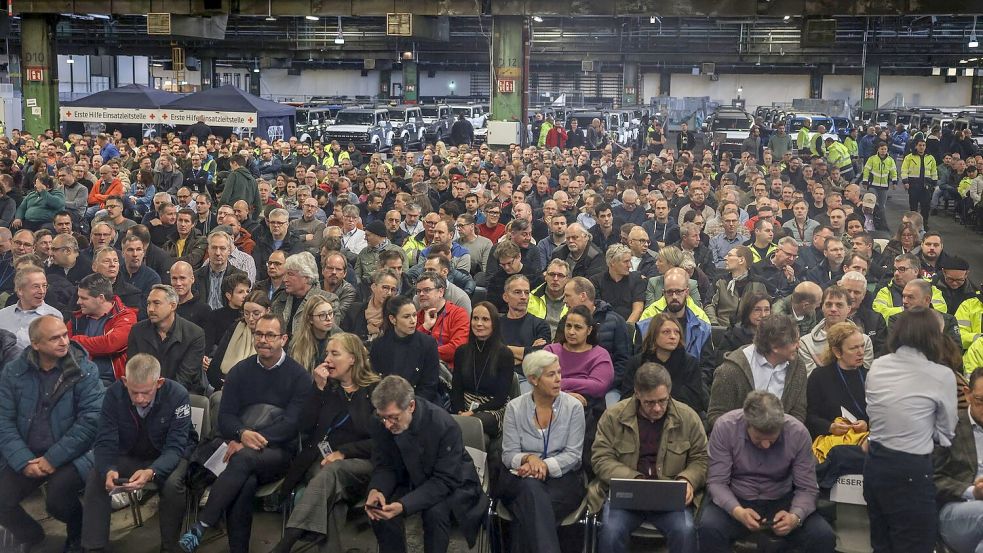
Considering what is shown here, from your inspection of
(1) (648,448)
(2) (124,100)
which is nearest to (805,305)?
(1) (648,448)

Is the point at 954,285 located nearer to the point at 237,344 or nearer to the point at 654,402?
the point at 654,402

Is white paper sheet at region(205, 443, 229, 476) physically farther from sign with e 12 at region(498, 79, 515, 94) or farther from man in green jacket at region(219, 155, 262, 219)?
sign with e 12 at region(498, 79, 515, 94)

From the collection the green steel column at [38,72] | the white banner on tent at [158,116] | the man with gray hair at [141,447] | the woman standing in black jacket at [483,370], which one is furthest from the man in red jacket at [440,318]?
the green steel column at [38,72]

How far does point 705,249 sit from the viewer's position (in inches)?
457

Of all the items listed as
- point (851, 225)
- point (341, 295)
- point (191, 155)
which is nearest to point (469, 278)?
point (341, 295)

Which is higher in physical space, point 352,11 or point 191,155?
point 352,11

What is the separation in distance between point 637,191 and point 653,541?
32.0 feet

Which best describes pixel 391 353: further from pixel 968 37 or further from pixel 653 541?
pixel 968 37

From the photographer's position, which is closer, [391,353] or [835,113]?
[391,353]

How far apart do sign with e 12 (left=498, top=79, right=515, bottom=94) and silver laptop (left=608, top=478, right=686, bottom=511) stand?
21.8m

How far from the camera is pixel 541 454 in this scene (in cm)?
664

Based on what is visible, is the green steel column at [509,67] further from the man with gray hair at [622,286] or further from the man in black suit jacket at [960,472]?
the man in black suit jacket at [960,472]

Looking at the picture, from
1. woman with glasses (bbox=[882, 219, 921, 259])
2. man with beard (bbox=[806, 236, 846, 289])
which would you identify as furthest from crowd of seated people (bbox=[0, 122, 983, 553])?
woman with glasses (bbox=[882, 219, 921, 259])

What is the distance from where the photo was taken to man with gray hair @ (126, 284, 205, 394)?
25.6 feet
